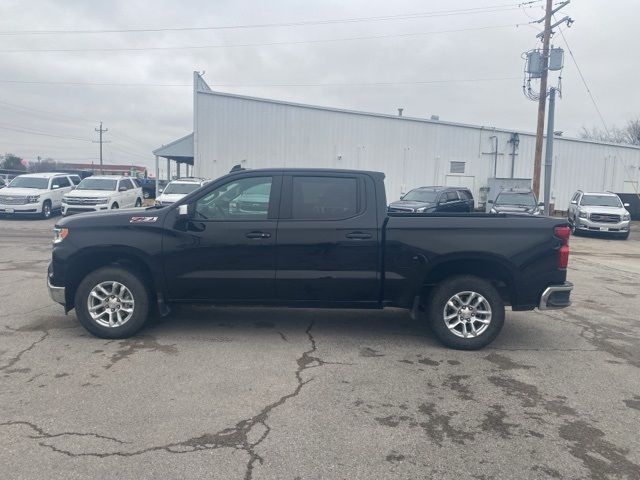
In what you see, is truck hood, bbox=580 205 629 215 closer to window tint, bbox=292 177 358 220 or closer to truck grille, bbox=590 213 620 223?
truck grille, bbox=590 213 620 223

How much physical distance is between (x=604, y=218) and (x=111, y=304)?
67.4 ft

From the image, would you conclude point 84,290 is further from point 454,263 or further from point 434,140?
point 434,140

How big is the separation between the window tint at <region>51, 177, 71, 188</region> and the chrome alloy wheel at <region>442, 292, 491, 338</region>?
852 inches

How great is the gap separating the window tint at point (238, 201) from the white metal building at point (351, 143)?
80.7 feet

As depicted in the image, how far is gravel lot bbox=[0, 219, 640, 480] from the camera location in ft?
11.5

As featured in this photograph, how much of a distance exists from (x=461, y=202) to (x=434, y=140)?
11043 mm

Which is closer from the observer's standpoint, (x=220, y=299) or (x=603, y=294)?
(x=220, y=299)

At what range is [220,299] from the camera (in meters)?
5.97

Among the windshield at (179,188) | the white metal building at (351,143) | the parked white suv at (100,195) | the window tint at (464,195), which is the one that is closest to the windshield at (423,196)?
the window tint at (464,195)

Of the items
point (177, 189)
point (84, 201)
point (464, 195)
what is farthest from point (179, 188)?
point (464, 195)

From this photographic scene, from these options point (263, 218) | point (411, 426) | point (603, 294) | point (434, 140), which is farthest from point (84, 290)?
point (434, 140)

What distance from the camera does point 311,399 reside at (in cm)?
449

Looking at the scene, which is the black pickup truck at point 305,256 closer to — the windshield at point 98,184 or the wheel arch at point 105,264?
the wheel arch at point 105,264

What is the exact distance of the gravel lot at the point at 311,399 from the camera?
3502mm
